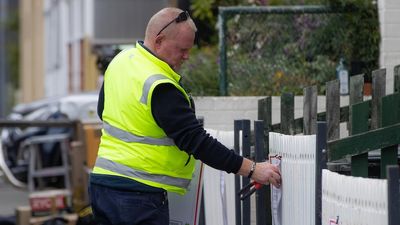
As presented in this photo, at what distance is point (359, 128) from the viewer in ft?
17.1

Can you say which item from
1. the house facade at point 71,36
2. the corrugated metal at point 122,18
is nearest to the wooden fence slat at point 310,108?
the house facade at point 71,36

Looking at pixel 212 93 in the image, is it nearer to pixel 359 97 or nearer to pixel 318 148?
pixel 359 97

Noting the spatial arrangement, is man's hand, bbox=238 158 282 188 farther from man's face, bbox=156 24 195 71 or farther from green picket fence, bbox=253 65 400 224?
man's face, bbox=156 24 195 71

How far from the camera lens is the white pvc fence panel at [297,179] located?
206 inches

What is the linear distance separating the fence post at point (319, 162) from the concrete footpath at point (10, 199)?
10.00m

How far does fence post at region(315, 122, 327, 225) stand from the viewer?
5070 mm

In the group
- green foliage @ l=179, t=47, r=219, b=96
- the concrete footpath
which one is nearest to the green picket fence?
green foliage @ l=179, t=47, r=219, b=96

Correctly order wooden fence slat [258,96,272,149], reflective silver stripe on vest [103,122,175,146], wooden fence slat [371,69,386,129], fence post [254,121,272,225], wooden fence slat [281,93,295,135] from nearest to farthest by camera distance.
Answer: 1. reflective silver stripe on vest [103,122,175,146]
2. fence post [254,121,272,225]
3. wooden fence slat [281,93,295,135]
4. wooden fence slat [258,96,272,149]
5. wooden fence slat [371,69,386,129]

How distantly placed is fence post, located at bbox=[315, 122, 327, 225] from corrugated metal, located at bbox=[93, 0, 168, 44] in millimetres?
17666

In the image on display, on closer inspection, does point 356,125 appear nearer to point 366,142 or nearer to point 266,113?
point 366,142

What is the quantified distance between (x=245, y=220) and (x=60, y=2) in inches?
913

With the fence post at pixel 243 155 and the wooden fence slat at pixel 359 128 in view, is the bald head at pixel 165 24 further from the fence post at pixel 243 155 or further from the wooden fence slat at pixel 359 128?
the fence post at pixel 243 155

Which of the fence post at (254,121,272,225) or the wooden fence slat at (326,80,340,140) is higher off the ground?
the wooden fence slat at (326,80,340,140)

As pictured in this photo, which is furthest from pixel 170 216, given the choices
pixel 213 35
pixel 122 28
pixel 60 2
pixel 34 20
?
pixel 34 20
